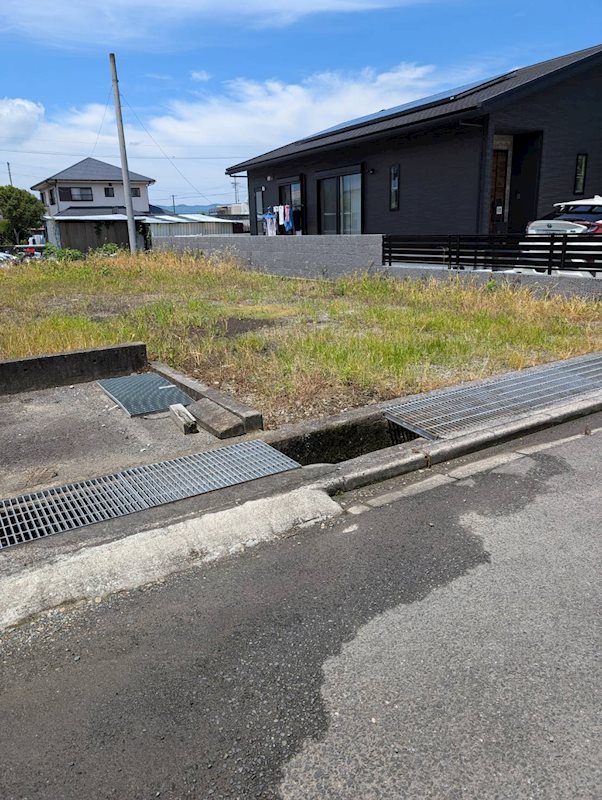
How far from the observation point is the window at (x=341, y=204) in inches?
698

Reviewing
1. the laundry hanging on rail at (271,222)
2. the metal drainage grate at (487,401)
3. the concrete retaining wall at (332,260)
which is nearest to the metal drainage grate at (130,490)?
the metal drainage grate at (487,401)

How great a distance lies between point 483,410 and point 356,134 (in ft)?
45.3

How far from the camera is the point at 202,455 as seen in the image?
4168mm

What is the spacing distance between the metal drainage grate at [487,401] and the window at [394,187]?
11.1 meters

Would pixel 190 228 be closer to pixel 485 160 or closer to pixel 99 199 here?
pixel 99 199

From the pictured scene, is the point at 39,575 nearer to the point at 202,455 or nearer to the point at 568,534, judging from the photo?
the point at 202,455

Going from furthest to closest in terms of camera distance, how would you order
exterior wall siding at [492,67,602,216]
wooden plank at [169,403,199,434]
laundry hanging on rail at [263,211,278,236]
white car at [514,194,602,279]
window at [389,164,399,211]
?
laundry hanging on rail at [263,211,278,236], window at [389,164,399,211], exterior wall siding at [492,67,602,216], white car at [514,194,602,279], wooden plank at [169,403,199,434]

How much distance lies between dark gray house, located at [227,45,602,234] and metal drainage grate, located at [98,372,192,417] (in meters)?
10.3

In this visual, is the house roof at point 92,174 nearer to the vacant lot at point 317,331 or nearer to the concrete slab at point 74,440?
the vacant lot at point 317,331

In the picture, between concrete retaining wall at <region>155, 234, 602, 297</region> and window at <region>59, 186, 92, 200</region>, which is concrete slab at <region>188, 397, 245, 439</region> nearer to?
concrete retaining wall at <region>155, 234, 602, 297</region>

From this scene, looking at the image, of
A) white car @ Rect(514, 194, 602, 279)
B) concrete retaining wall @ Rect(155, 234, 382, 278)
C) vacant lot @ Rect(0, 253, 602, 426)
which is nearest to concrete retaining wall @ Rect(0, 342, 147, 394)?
vacant lot @ Rect(0, 253, 602, 426)

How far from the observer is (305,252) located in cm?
1572

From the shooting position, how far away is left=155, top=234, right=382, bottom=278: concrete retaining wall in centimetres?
1394

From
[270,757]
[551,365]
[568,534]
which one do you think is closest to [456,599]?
[568,534]
